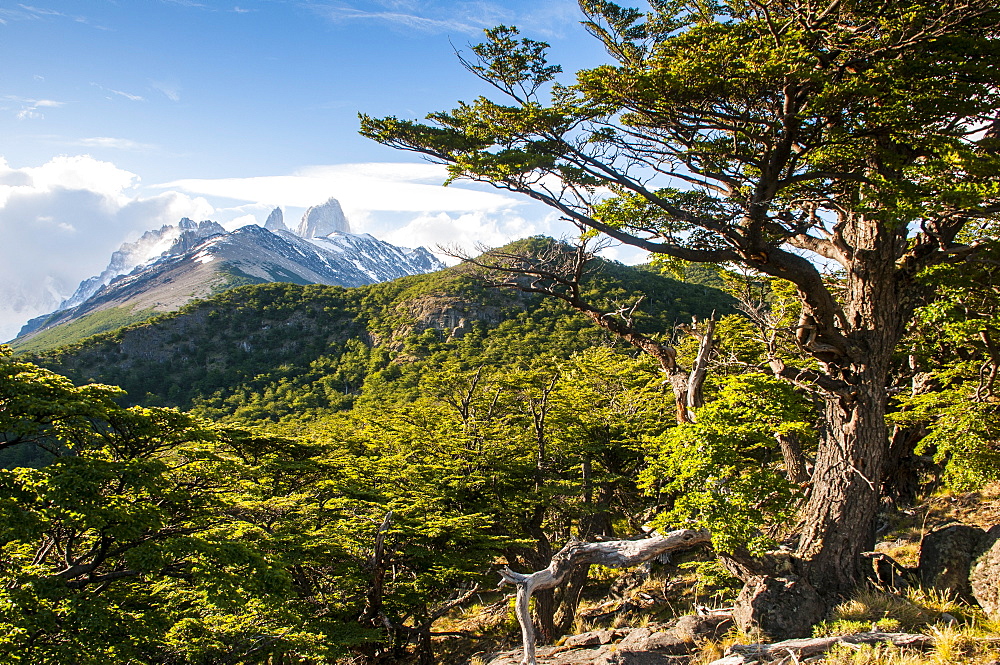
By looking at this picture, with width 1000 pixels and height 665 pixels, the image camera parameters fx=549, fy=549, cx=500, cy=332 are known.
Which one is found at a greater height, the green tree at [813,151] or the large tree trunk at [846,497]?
the green tree at [813,151]

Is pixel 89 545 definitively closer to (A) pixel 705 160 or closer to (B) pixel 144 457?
(B) pixel 144 457

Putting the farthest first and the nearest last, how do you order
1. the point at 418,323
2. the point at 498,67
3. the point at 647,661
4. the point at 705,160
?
the point at 418,323
the point at 705,160
the point at 498,67
the point at 647,661

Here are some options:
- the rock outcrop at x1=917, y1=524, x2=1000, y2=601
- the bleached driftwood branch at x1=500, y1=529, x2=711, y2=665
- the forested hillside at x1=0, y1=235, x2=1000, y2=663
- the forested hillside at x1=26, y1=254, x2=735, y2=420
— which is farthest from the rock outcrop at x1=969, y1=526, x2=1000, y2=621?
the forested hillside at x1=26, y1=254, x2=735, y2=420

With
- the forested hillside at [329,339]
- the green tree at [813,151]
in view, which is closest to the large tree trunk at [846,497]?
the green tree at [813,151]

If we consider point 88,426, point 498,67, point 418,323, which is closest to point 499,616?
point 88,426

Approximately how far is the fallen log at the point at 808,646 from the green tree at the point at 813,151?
137cm

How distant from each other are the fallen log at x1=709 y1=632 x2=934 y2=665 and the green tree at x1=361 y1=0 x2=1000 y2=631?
53.9 inches

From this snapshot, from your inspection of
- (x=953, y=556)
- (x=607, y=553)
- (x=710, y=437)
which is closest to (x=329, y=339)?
(x=607, y=553)

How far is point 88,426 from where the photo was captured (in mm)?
7930

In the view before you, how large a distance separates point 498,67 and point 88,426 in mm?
7851

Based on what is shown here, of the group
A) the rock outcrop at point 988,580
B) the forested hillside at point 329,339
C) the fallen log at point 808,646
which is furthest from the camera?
the forested hillside at point 329,339

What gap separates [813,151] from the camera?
768cm

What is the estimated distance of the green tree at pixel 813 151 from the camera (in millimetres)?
6527

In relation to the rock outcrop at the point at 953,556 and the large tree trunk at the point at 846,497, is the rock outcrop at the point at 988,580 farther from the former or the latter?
the large tree trunk at the point at 846,497
